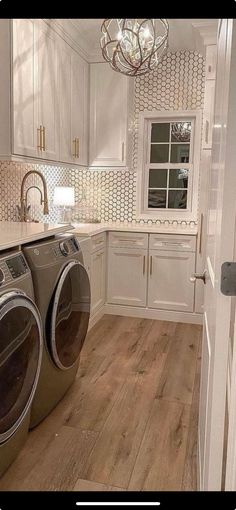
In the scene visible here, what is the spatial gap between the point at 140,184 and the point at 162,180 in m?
0.25

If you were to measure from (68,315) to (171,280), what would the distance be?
1.83 meters

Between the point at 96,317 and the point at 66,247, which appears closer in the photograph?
the point at 66,247

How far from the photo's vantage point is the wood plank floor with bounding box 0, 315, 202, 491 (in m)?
1.77

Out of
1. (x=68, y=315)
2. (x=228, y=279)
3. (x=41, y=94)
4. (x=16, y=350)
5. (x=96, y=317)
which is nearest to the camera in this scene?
(x=228, y=279)

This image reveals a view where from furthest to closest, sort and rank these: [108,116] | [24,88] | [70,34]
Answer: [108,116]
[70,34]
[24,88]

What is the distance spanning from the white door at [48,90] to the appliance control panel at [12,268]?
153 cm

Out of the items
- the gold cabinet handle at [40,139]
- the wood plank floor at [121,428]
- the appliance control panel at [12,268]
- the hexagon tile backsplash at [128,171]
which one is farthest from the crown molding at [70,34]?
the wood plank floor at [121,428]

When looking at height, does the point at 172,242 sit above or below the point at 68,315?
above

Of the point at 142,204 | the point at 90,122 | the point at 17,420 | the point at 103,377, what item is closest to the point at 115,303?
the point at 142,204

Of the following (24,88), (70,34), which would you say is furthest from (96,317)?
(70,34)

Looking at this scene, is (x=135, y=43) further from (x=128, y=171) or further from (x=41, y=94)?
(x=128, y=171)

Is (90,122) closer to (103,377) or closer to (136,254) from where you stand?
(136,254)

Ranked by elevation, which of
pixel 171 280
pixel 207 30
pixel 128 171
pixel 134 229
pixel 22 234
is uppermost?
pixel 207 30

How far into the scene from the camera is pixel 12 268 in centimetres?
174
